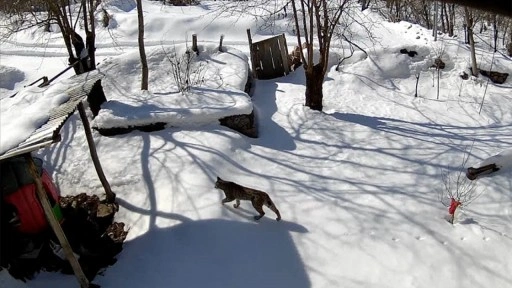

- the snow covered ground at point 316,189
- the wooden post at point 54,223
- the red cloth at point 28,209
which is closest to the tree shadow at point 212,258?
the snow covered ground at point 316,189

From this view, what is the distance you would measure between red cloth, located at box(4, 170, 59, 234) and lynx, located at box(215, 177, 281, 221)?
2.20 meters

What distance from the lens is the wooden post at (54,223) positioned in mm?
4203

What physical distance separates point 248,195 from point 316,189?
144 centimetres

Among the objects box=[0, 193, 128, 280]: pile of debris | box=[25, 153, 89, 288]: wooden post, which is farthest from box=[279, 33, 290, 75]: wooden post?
box=[25, 153, 89, 288]: wooden post

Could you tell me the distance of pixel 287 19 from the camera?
20.8 meters

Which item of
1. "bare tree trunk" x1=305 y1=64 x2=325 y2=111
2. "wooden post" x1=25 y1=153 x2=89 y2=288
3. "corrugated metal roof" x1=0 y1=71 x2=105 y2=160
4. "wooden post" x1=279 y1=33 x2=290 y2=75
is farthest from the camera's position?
"wooden post" x1=279 y1=33 x2=290 y2=75

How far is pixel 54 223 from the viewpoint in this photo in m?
4.42

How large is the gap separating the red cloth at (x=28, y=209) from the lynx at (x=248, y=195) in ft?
7.23

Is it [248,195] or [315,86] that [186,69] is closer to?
[315,86]

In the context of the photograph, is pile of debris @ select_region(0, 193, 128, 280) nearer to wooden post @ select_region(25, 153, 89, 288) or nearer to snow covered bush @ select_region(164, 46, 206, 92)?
wooden post @ select_region(25, 153, 89, 288)

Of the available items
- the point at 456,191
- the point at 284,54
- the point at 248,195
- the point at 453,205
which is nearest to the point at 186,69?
the point at 284,54

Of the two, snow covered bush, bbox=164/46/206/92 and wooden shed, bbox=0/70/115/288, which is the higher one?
wooden shed, bbox=0/70/115/288

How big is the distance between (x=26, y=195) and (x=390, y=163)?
5716 mm

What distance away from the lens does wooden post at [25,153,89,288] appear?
4.20 meters
